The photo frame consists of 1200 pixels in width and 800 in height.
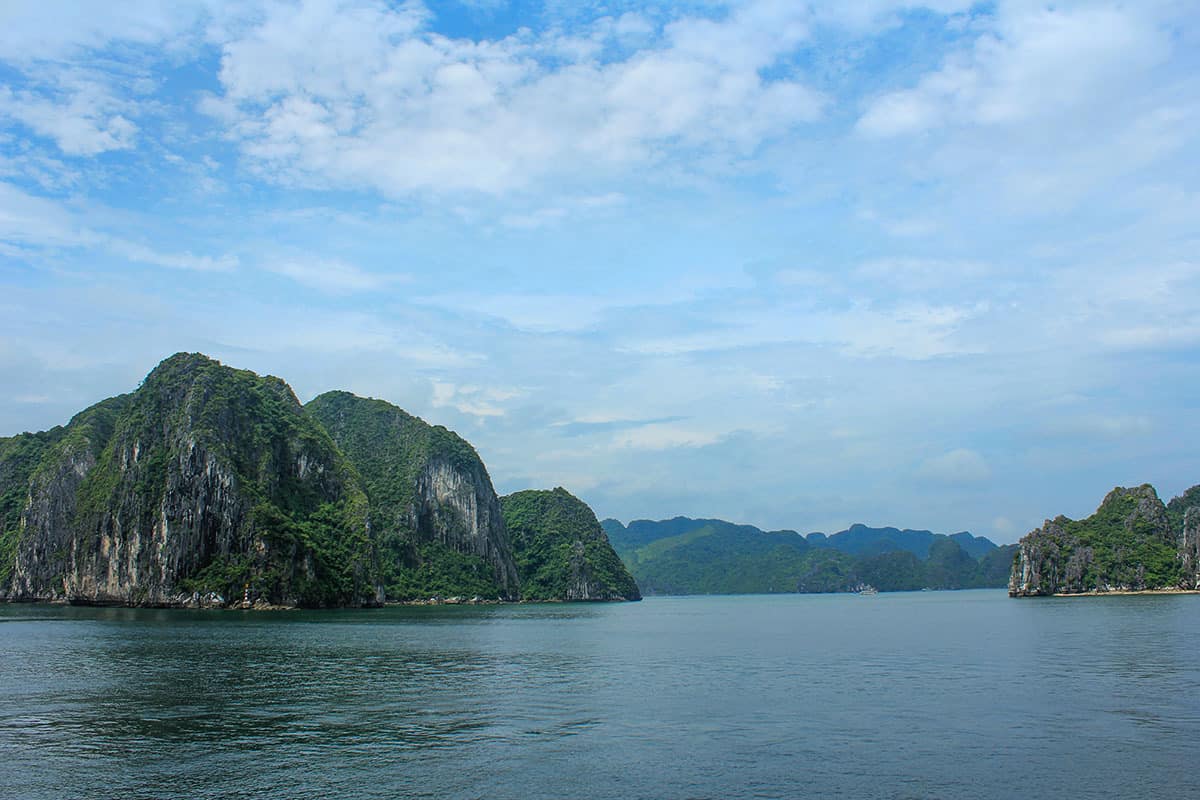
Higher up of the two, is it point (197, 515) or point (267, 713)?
point (197, 515)

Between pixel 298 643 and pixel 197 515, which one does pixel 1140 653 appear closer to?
pixel 298 643

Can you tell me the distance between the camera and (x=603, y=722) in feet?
134

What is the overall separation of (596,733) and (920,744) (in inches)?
518

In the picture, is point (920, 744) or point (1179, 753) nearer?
point (1179, 753)

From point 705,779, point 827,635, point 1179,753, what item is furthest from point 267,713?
point 827,635

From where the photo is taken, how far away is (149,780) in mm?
29781

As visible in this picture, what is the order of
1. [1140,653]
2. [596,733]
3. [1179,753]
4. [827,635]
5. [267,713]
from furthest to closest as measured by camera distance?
[827,635]
[1140,653]
[267,713]
[596,733]
[1179,753]

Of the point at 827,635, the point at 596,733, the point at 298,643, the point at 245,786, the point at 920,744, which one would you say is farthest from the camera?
the point at 827,635

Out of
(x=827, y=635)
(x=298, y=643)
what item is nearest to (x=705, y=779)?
(x=298, y=643)

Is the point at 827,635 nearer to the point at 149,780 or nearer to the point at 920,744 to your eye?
the point at 920,744

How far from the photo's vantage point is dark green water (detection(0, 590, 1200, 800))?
2942 cm

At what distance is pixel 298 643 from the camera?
87625 millimetres

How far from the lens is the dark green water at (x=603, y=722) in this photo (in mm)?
29419

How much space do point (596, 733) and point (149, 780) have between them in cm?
1717
